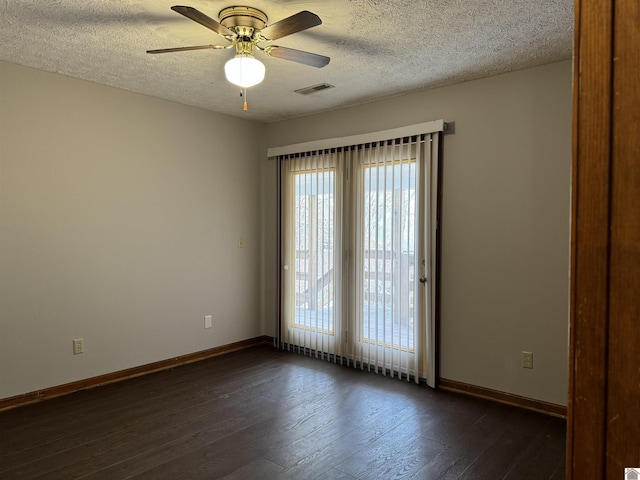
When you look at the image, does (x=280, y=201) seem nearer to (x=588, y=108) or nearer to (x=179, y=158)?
(x=179, y=158)

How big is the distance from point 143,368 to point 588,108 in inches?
167

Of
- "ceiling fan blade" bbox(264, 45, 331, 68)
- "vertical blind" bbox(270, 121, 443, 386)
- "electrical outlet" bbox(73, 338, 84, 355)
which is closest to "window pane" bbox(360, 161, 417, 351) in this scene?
"vertical blind" bbox(270, 121, 443, 386)

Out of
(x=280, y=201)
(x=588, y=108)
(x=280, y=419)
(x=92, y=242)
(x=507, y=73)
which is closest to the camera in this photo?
(x=588, y=108)

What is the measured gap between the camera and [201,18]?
212 centimetres

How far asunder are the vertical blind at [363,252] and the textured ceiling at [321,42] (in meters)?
0.63

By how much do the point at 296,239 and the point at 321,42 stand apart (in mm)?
2313

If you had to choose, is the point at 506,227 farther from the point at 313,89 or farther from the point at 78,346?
the point at 78,346

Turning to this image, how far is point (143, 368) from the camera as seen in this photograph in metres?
4.01

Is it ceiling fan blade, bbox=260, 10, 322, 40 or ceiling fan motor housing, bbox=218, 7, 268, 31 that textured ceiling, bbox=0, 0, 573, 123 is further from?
ceiling fan blade, bbox=260, 10, 322, 40

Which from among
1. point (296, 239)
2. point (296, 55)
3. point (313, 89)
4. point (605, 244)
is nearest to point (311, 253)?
point (296, 239)

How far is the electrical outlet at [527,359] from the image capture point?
326cm

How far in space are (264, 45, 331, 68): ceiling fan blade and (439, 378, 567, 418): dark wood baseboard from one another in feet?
9.04

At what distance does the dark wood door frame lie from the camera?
0.50 m

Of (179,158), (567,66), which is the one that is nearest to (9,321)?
(179,158)
